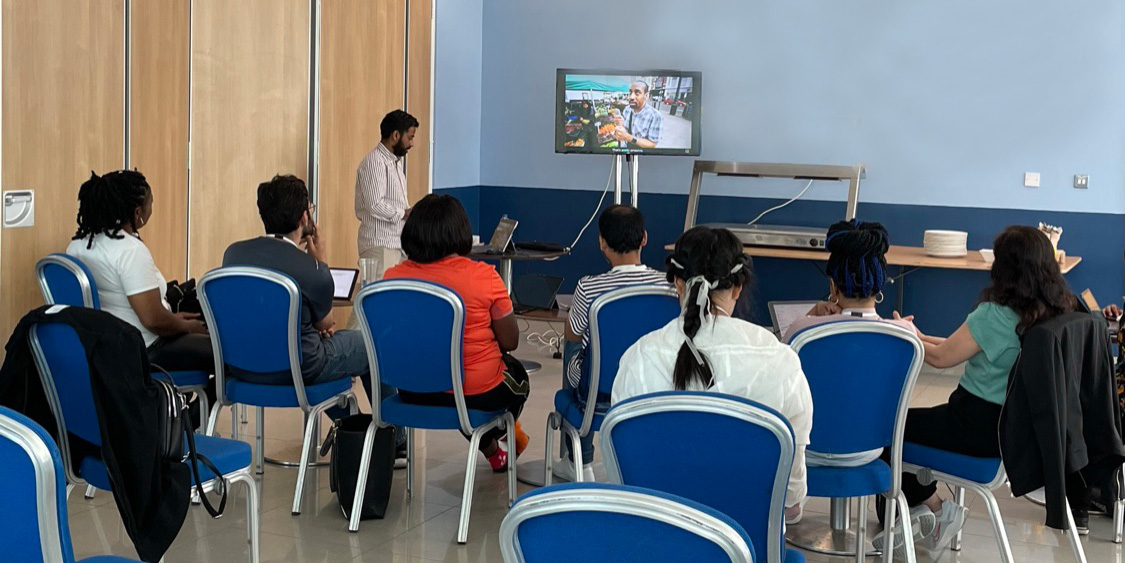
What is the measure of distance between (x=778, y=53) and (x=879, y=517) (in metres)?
4.35

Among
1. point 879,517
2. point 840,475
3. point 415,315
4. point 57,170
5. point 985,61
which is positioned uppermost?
point 985,61

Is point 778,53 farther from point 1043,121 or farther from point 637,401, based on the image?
point 637,401

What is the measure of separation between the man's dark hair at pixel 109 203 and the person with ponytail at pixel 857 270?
2.22 m

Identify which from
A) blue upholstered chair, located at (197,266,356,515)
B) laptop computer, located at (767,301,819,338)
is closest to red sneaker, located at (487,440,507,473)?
blue upholstered chair, located at (197,266,356,515)

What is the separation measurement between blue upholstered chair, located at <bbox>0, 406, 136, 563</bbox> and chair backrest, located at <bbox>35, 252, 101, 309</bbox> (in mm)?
1950

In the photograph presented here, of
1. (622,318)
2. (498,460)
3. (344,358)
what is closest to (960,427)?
(622,318)

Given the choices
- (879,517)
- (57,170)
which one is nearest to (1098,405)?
(879,517)

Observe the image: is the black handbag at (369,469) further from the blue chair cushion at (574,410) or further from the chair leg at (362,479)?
the blue chair cushion at (574,410)

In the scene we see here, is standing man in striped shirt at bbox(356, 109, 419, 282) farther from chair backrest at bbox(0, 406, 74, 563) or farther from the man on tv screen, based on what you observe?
chair backrest at bbox(0, 406, 74, 563)

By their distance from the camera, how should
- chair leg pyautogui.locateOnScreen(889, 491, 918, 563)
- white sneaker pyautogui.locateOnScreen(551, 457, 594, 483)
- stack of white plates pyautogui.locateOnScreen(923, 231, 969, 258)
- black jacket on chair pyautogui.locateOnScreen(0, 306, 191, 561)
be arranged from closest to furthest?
black jacket on chair pyautogui.locateOnScreen(0, 306, 191, 561), chair leg pyautogui.locateOnScreen(889, 491, 918, 563), white sneaker pyautogui.locateOnScreen(551, 457, 594, 483), stack of white plates pyautogui.locateOnScreen(923, 231, 969, 258)

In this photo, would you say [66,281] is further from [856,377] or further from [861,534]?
[861,534]

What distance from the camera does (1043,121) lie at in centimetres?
→ 701

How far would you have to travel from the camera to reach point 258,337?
12.6 ft

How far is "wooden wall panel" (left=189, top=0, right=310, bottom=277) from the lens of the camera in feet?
17.9
